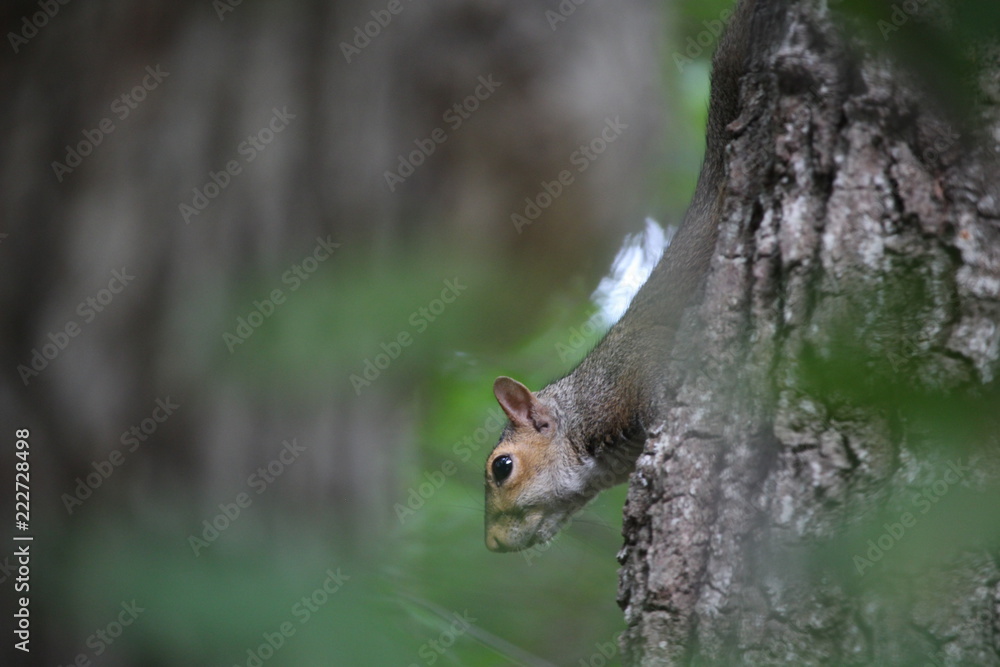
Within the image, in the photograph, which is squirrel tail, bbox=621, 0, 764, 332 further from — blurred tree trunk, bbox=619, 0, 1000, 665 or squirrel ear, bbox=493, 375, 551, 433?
blurred tree trunk, bbox=619, 0, 1000, 665

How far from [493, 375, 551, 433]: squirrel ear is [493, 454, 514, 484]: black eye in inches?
5.6

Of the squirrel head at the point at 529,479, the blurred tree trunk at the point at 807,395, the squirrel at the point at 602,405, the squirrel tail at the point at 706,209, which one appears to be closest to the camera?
the blurred tree trunk at the point at 807,395

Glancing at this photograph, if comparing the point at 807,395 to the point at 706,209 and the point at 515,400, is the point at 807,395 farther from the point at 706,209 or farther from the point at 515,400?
the point at 515,400

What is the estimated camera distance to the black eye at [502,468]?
2.57 meters

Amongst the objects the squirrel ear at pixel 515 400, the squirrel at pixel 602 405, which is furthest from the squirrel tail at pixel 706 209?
the squirrel ear at pixel 515 400

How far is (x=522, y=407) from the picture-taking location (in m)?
2.68

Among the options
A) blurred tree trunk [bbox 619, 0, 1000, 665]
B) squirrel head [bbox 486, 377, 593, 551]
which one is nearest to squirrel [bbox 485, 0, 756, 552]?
squirrel head [bbox 486, 377, 593, 551]

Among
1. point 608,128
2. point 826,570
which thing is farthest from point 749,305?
point 608,128

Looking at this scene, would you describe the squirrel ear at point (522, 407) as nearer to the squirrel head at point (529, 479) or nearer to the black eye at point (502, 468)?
the squirrel head at point (529, 479)

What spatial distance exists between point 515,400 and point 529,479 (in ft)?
0.88

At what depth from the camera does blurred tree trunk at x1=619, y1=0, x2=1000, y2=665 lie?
0.87 meters

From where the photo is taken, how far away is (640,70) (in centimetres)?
237

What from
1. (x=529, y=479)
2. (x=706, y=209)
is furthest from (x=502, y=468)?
(x=706, y=209)

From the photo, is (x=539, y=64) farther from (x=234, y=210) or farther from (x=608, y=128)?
(x=234, y=210)
